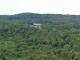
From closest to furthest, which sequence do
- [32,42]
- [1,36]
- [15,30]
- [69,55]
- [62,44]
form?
[69,55]
[62,44]
[32,42]
[1,36]
[15,30]

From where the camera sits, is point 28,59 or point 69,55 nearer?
point 28,59

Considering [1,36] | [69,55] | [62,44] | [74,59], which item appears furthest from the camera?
[1,36]

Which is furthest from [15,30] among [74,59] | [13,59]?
[74,59]

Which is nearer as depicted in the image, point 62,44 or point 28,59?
point 28,59

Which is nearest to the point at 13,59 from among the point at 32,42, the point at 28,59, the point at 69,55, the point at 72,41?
the point at 28,59

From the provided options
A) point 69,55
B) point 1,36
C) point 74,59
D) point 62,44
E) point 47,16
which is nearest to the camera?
point 74,59

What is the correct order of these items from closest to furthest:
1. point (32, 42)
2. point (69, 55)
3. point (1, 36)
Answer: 1. point (69, 55)
2. point (32, 42)
3. point (1, 36)

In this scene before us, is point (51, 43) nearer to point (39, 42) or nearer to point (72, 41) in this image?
point (39, 42)

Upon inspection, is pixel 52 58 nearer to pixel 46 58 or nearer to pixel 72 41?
pixel 46 58
